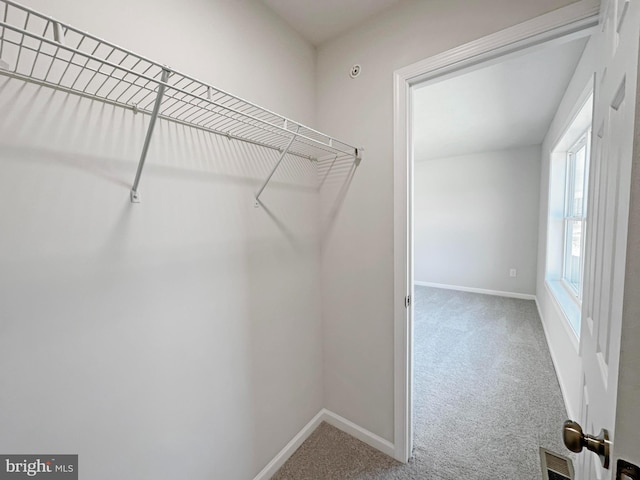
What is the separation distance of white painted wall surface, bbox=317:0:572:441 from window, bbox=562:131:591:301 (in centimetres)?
215

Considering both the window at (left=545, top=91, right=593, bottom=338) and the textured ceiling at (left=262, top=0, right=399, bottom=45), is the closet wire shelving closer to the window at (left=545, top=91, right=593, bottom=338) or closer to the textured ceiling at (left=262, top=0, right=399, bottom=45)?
the textured ceiling at (left=262, top=0, right=399, bottom=45)

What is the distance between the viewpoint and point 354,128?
155 centimetres

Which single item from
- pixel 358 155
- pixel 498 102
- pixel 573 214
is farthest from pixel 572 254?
pixel 358 155

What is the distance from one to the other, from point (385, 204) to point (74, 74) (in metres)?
1.32

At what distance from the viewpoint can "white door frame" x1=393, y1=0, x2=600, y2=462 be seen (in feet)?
3.34

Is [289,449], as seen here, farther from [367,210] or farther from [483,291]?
[483,291]

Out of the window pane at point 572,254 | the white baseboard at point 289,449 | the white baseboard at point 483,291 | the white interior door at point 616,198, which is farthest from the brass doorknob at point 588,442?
the white baseboard at point 483,291

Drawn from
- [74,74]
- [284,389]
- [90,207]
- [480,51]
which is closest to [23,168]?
[90,207]

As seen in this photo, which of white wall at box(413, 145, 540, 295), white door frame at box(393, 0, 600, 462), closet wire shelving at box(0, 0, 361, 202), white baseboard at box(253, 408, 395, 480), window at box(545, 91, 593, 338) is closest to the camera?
closet wire shelving at box(0, 0, 361, 202)

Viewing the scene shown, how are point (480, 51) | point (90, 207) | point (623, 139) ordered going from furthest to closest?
point (480, 51) < point (90, 207) < point (623, 139)

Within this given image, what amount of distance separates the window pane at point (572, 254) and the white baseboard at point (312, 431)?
2327 mm

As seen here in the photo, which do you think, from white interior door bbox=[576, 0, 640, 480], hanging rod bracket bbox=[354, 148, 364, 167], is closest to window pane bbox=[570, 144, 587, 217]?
hanging rod bracket bbox=[354, 148, 364, 167]

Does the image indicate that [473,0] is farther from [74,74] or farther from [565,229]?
[565,229]

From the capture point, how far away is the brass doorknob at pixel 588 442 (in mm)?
473
